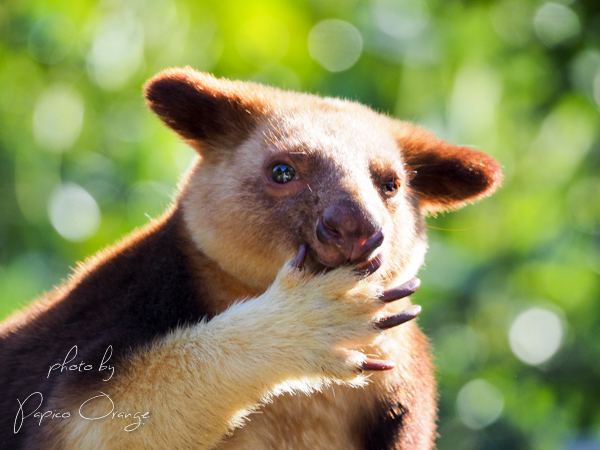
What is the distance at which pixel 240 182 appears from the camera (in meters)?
2.77

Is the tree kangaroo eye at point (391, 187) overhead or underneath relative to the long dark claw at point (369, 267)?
overhead

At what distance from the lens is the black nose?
220cm

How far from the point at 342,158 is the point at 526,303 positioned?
6964 mm

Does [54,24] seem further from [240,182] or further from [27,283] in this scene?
[240,182]

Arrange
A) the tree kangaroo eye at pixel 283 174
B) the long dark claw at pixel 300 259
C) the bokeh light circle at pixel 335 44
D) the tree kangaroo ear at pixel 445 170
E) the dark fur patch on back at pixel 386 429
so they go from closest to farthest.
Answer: the long dark claw at pixel 300 259, the tree kangaroo eye at pixel 283 174, the dark fur patch on back at pixel 386 429, the tree kangaroo ear at pixel 445 170, the bokeh light circle at pixel 335 44

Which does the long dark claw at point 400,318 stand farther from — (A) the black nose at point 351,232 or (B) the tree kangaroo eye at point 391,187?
(B) the tree kangaroo eye at point 391,187

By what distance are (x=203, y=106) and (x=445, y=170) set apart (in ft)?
4.05

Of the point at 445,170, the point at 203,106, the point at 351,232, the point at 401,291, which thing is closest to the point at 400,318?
the point at 401,291

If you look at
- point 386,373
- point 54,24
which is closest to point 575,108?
point 54,24

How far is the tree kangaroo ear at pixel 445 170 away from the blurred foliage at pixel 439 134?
5.14 meters

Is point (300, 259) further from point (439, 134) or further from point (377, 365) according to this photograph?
point (439, 134)

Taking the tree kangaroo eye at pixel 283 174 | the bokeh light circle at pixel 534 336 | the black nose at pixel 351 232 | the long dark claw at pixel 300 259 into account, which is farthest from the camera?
the bokeh light circle at pixel 534 336

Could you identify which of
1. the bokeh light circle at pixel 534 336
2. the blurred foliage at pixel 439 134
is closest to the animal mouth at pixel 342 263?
the blurred foliage at pixel 439 134

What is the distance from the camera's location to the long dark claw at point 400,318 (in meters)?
2.25
